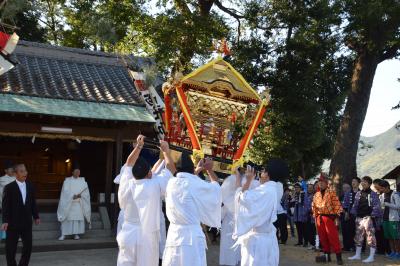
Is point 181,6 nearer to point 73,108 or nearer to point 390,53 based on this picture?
point 390,53

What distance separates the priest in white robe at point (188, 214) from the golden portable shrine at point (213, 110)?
9.63 ft

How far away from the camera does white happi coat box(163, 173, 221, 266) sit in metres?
5.62

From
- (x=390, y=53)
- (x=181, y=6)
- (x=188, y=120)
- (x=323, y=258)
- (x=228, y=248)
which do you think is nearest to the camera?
(x=188, y=120)

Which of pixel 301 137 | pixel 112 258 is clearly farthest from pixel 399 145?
pixel 112 258

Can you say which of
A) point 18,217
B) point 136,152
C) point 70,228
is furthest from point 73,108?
point 136,152

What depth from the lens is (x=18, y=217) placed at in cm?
771

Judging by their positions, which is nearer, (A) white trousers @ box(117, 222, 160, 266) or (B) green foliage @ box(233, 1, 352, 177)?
(A) white trousers @ box(117, 222, 160, 266)

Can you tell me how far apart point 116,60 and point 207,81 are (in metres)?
7.36

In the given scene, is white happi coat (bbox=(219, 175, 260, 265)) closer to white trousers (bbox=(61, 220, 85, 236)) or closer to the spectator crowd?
the spectator crowd

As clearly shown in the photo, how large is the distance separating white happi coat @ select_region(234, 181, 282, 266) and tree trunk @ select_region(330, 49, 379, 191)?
10.6 metres

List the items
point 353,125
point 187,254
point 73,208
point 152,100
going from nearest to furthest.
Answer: point 187,254, point 73,208, point 152,100, point 353,125

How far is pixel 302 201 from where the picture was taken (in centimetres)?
1295

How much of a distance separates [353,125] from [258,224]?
1132 centimetres

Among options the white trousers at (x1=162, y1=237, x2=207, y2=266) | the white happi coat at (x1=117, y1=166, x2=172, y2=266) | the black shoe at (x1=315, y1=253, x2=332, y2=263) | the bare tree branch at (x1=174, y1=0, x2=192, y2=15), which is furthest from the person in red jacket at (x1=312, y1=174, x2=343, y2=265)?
the bare tree branch at (x1=174, y1=0, x2=192, y2=15)
